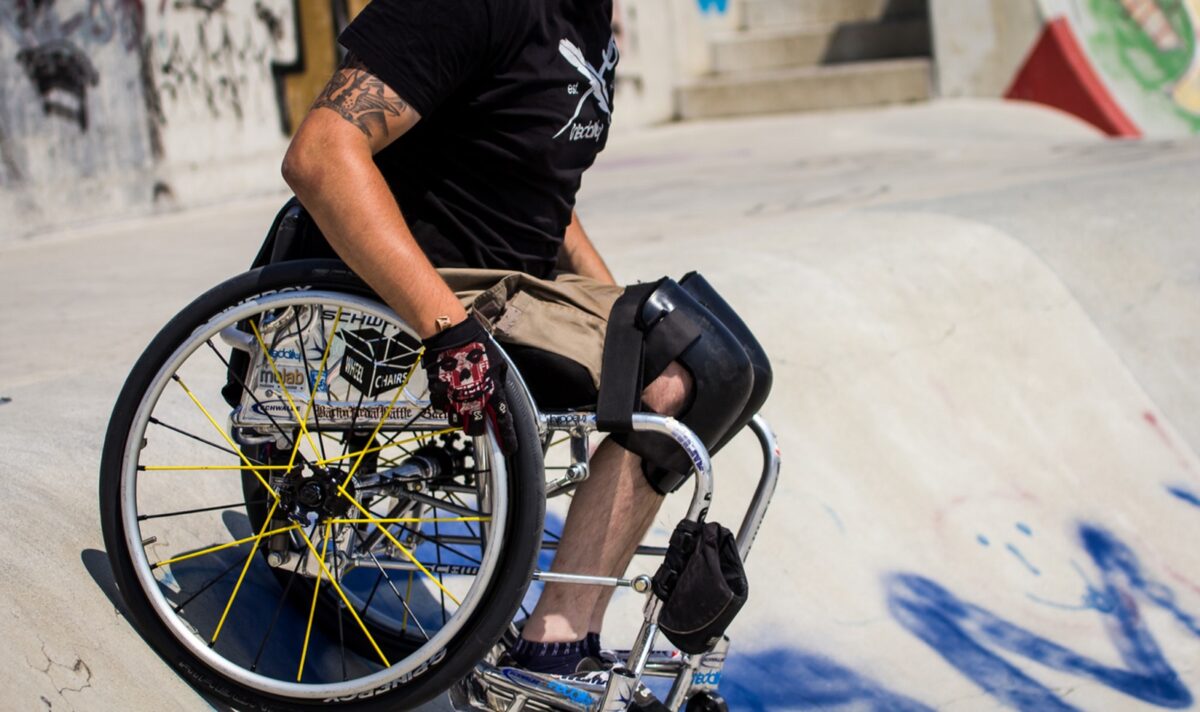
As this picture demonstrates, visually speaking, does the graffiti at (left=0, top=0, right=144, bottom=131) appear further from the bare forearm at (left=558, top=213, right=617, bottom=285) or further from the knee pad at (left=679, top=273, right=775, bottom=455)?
the knee pad at (left=679, top=273, right=775, bottom=455)

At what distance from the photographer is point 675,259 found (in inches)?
197

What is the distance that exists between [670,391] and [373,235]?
595 mm

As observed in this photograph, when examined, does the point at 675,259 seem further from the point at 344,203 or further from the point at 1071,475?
the point at 344,203

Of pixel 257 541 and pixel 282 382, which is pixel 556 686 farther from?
pixel 282 382

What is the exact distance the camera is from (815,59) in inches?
563

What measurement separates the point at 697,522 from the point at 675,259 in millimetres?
2864

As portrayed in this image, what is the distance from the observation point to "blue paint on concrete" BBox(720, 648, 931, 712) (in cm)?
309

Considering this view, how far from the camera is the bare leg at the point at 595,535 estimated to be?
7.61 feet

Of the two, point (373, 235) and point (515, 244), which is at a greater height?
point (373, 235)

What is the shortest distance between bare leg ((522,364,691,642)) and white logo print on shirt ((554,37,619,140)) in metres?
0.60

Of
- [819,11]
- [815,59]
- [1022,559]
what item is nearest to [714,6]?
[819,11]

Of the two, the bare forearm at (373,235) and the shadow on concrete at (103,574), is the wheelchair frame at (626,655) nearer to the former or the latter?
the bare forearm at (373,235)

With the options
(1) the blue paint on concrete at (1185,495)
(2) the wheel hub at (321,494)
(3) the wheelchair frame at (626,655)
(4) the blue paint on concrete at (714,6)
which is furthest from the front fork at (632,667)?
(4) the blue paint on concrete at (714,6)

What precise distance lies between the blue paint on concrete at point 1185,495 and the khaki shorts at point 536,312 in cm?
303
